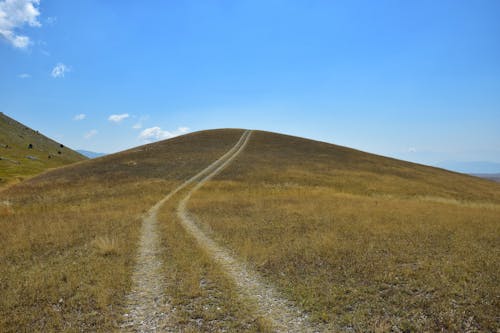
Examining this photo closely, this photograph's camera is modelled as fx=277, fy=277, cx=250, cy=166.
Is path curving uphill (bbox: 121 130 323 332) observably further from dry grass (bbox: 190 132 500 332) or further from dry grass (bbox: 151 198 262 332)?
dry grass (bbox: 190 132 500 332)

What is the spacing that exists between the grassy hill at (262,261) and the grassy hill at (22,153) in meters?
47.8

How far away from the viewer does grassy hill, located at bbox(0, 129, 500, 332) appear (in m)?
7.63

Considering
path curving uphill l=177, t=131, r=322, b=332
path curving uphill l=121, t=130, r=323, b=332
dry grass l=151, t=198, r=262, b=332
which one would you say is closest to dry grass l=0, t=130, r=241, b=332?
path curving uphill l=121, t=130, r=323, b=332

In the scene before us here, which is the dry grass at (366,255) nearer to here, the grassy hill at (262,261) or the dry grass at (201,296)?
the grassy hill at (262,261)

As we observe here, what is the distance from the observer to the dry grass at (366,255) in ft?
25.1

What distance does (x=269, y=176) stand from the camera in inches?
1538

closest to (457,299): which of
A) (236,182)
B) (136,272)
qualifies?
(136,272)

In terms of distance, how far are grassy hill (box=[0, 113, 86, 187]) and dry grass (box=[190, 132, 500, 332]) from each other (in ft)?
183

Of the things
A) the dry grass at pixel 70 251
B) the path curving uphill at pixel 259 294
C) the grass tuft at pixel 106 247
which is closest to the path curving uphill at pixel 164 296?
the path curving uphill at pixel 259 294

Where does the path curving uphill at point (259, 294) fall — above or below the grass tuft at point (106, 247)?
below

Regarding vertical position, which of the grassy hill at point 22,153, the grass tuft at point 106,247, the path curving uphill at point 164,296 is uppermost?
the grassy hill at point 22,153

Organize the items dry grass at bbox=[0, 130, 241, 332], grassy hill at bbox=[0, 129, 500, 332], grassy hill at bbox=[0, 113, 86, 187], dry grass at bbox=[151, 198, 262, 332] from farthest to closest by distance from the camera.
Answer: grassy hill at bbox=[0, 113, 86, 187]
dry grass at bbox=[0, 130, 241, 332]
grassy hill at bbox=[0, 129, 500, 332]
dry grass at bbox=[151, 198, 262, 332]

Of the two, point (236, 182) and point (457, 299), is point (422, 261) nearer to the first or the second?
point (457, 299)

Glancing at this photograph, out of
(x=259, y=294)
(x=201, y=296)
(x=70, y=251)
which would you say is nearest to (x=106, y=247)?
(x=70, y=251)
